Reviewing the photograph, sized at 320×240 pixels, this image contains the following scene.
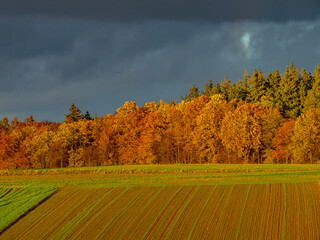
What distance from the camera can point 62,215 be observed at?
3100cm

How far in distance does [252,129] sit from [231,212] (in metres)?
52.7

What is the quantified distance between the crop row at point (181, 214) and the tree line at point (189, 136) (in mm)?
42171

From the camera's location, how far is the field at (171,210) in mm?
25969

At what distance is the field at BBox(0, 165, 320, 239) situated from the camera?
26.0m

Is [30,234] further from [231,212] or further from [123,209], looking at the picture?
[231,212]

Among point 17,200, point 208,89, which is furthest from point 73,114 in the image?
point 17,200

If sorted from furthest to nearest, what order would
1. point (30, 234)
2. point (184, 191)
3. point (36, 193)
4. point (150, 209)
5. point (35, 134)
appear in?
1. point (35, 134)
2. point (36, 193)
3. point (184, 191)
4. point (150, 209)
5. point (30, 234)

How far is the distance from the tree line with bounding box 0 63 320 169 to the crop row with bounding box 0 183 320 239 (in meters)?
42.2

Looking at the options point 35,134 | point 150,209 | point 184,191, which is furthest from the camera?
point 35,134

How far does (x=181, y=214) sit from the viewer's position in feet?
96.0

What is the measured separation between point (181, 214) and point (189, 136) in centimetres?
5489

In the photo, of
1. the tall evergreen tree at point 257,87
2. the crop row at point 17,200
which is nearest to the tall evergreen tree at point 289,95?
the tall evergreen tree at point 257,87

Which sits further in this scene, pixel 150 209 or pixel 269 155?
pixel 269 155

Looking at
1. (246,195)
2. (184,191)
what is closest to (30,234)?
(184,191)
